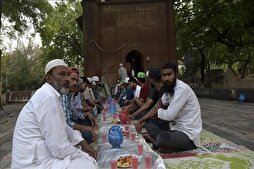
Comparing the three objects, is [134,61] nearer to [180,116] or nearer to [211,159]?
[180,116]

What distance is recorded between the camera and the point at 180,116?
566 cm

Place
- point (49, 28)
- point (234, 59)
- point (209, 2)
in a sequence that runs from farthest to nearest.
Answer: point (234, 59) → point (49, 28) → point (209, 2)

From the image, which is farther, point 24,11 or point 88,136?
point 24,11

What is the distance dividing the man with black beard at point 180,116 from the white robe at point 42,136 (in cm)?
232

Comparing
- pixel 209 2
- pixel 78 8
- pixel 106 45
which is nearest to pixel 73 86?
pixel 106 45

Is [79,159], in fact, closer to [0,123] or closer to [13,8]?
[0,123]

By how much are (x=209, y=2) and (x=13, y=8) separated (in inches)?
514

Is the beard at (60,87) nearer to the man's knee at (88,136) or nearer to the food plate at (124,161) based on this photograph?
the food plate at (124,161)

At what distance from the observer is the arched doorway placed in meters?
23.7

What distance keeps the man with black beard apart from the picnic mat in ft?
0.50

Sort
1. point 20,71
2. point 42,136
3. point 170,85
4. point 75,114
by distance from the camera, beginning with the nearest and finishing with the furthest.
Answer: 1. point 42,136
2. point 170,85
3. point 75,114
4. point 20,71

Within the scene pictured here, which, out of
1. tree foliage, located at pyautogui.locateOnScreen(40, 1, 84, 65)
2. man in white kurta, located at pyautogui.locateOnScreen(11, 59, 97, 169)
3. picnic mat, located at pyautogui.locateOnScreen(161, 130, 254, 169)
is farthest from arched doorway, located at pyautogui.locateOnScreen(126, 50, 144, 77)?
tree foliage, located at pyautogui.locateOnScreen(40, 1, 84, 65)

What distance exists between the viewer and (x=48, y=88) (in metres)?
3.51

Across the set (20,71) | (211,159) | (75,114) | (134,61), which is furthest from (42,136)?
(20,71)
